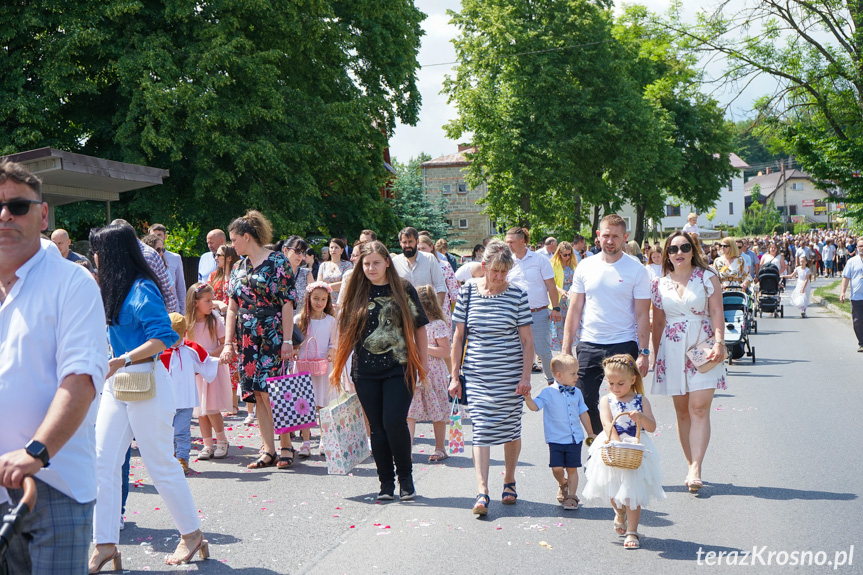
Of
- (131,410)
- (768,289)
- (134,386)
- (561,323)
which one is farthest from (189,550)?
(768,289)

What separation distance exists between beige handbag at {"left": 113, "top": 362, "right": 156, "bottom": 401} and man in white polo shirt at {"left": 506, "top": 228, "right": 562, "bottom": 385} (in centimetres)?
730

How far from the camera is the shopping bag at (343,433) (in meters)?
7.39

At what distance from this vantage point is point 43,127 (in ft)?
80.1

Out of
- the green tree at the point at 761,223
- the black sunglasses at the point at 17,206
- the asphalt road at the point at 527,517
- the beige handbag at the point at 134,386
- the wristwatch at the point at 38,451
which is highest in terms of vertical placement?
the green tree at the point at 761,223

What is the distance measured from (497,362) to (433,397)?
202 centimetres

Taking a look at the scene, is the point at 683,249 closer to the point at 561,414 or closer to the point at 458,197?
the point at 561,414

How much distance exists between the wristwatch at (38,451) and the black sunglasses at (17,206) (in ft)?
2.66

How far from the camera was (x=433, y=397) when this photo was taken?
28.1ft

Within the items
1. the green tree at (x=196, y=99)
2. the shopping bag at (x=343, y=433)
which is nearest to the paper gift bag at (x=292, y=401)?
the shopping bag at (x=343, y=433)

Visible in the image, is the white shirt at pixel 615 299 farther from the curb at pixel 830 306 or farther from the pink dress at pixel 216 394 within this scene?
the curb at pixel 830 306

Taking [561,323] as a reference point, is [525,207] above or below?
above

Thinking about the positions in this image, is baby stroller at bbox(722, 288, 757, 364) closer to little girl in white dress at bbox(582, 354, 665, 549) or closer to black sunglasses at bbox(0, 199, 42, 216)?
little girl in white dress at bbox(582, 354, 665, 549)

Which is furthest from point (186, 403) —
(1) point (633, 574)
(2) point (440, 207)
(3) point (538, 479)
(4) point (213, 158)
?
(2) point (440, 207)

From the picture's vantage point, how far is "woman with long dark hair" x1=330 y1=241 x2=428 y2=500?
274 inches
